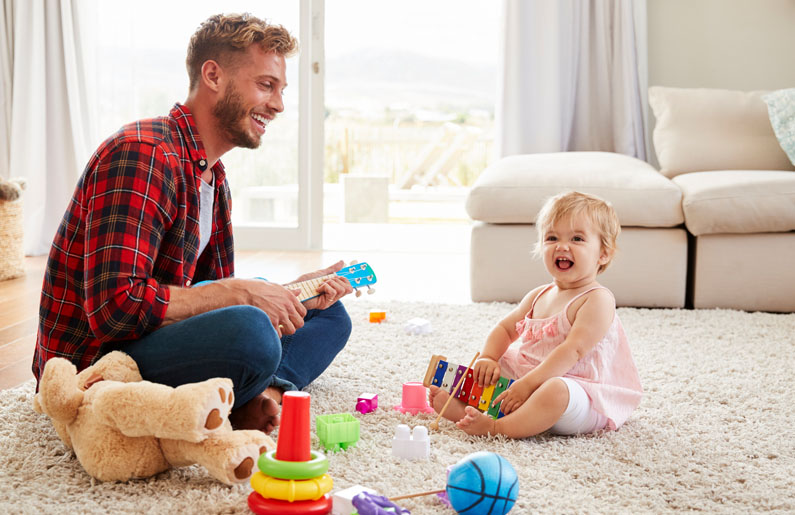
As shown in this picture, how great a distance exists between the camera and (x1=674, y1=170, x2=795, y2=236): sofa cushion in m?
2.79

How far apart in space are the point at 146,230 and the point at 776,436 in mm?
1246

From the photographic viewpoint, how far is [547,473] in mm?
1376

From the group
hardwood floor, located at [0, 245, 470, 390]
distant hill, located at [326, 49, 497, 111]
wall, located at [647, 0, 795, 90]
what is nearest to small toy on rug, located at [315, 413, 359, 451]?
hardwood floor, located at [0, 245, 470, 390]

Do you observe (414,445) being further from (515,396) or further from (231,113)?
(231,113)

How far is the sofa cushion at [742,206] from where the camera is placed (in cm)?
279

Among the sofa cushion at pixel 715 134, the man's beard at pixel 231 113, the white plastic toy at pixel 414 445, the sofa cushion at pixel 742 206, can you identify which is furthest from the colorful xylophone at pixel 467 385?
the sofa cushion at pixel 715 134

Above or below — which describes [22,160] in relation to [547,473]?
above

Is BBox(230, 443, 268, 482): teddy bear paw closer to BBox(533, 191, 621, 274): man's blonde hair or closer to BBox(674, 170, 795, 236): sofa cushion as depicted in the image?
BBox(533, 191, 621, 274): man's blonde hair

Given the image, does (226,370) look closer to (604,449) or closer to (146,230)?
(146,230)

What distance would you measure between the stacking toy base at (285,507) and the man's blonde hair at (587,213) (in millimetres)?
787

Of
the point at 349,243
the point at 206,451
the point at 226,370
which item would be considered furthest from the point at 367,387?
the point at 349,243

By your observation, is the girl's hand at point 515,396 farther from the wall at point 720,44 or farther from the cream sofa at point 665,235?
the wall at point 720,44

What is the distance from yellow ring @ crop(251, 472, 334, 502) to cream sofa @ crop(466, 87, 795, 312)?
6.04 feet

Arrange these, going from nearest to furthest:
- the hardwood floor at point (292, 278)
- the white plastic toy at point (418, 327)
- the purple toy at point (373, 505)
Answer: the purple toy at point (373, 505) → the hardwood floor at point (292, 278) → the white plastic toy at point (418, 327)
